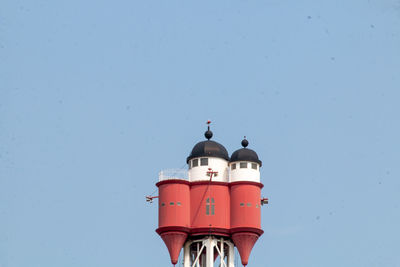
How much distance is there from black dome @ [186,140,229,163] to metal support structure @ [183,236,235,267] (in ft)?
29.8

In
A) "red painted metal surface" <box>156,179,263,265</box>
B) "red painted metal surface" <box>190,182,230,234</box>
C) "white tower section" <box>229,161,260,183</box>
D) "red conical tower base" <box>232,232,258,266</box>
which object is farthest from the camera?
"white tower section" <box>229,161,260,183</box>

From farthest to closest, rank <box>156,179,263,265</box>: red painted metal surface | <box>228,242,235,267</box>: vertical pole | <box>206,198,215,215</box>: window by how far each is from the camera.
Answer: <box>206,198,215,215</box>: window → <box>228,242,235,267</box>: vertical pole → <box>156,179,263,265</box>: red painted metal surface

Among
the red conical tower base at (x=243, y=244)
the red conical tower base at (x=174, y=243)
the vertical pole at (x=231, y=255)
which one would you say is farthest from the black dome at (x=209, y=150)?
the vertical pole at (x=231, y=255)

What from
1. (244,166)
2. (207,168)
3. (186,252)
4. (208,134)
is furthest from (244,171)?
(186,252)

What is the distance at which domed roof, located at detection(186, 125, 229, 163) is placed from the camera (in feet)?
399

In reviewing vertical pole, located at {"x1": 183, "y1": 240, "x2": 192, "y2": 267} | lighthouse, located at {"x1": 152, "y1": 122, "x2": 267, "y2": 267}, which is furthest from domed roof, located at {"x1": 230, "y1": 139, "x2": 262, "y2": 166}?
vertical pole, located at {"x1": 183, "y1": 240, "x2": 192, "y2": 267}

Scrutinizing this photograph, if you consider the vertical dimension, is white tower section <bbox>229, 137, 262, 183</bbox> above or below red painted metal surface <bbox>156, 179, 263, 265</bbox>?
above

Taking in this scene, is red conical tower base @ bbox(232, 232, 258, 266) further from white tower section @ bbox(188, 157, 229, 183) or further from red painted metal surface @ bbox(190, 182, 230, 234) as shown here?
white tower section @ bbox(188, 157, 229, 183)

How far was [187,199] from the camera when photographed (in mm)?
119125

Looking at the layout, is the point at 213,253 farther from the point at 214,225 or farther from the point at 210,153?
the point at 210,153

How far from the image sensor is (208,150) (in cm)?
12175

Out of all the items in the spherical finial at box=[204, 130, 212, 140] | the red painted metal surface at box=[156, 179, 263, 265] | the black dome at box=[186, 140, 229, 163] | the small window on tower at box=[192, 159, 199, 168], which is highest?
the spherical finial at box=[204, 130, 212, 140]

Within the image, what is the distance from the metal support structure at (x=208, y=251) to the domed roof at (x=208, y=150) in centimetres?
910

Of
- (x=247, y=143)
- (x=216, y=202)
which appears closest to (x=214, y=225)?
(x=216, y=202)
